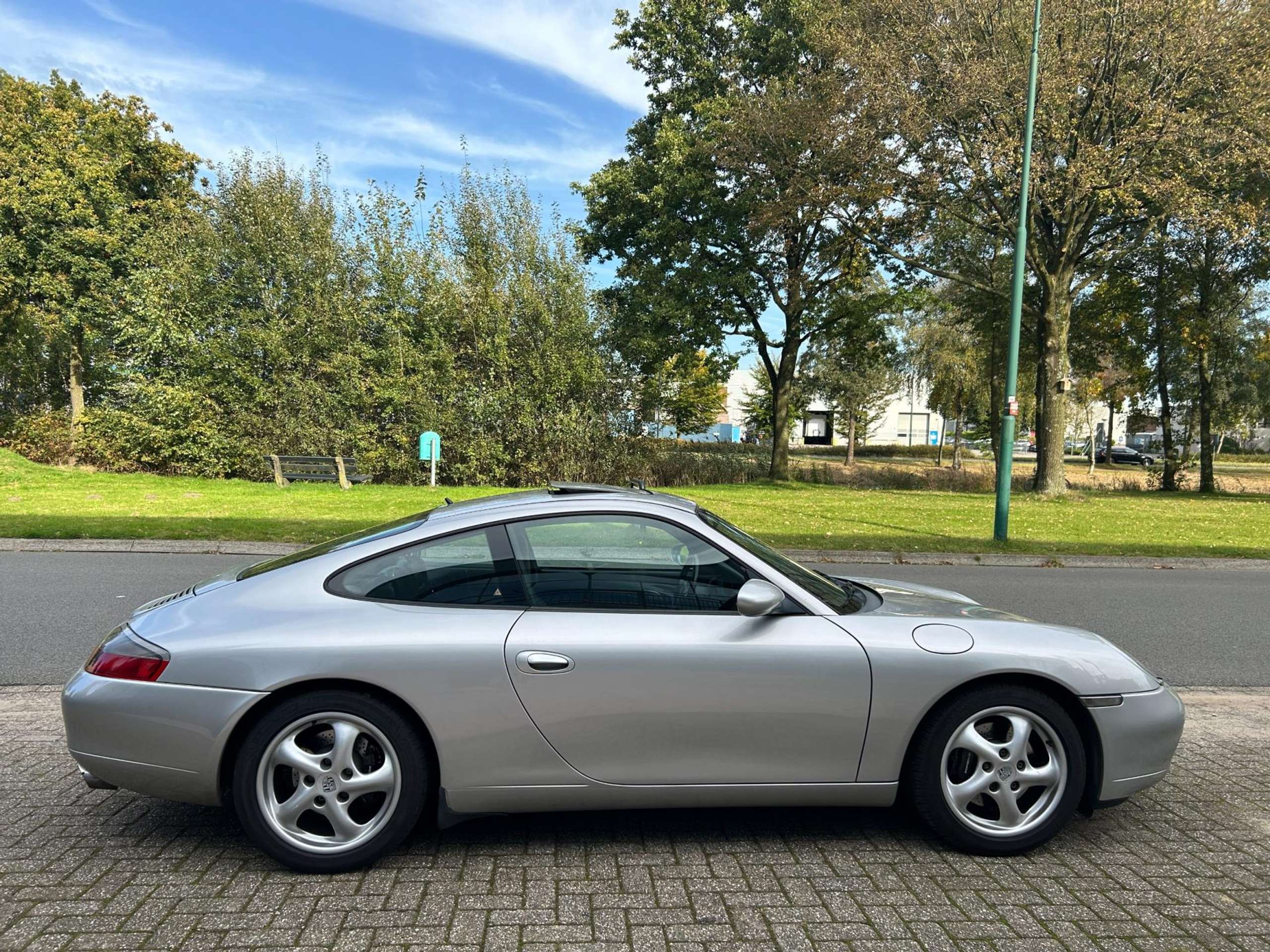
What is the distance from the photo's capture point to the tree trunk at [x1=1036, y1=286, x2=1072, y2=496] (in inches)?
816

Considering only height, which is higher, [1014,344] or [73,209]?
[73,209]

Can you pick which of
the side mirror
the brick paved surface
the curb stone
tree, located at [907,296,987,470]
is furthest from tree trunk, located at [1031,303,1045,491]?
the side mirror

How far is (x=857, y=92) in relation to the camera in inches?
711

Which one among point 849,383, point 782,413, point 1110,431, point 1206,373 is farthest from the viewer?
point 1110,431

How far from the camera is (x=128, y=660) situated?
2.92 m

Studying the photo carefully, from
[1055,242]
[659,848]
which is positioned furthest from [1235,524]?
[659,848]

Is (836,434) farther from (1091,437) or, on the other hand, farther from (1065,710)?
(1065,710)

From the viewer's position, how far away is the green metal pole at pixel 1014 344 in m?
12.6

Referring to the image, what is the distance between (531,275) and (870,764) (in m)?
20.5

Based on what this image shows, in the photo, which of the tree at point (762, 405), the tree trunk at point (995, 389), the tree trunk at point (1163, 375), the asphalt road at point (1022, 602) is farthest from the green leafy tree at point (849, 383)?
the asphalt road at point (1022, 602)

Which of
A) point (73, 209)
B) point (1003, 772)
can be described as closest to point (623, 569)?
point (1003, 772)

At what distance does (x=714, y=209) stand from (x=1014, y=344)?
41.5ft

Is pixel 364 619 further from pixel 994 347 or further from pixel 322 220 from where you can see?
pixel 994 347

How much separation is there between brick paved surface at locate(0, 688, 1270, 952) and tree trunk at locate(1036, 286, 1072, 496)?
19.3 metres
